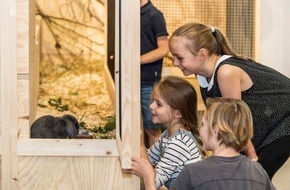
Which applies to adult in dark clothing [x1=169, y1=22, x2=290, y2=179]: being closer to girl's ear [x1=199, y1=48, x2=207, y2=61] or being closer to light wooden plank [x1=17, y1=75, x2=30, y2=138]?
girl's ear [x1=199, y1=48, x2=207, y2=61]

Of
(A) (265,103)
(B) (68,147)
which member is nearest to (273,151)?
(A) (265,103)

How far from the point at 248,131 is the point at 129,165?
0.46m

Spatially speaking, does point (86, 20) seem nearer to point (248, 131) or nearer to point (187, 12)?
point (187, 12)

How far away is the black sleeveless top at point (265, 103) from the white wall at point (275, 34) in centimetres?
154

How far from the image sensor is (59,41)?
741cm

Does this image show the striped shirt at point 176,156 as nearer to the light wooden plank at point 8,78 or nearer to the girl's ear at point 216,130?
the girl's ear at point 216,130

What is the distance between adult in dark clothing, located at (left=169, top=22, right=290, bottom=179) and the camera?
2373 mm

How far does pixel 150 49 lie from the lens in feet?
12.5

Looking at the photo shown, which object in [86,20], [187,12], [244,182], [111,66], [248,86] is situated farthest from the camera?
[86,20]

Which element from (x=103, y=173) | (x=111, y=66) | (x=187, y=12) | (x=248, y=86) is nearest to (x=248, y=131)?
(x=248, y=86)

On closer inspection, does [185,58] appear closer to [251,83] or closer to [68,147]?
[251,83]

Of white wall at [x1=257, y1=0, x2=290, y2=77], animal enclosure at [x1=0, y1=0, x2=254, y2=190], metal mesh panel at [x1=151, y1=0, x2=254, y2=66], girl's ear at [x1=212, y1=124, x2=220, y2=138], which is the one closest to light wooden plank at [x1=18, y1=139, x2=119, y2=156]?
animal enclosure at [x1=0, y1=0, x2=254, y2=190]

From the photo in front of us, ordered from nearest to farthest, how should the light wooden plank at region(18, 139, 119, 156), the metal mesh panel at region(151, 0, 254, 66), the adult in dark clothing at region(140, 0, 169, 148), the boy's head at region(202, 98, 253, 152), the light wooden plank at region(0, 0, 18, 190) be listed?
the boy's head at region(202, 98, 253, 152) < the light wooden plank at region(0, 0, 18, 190) < the light wooden plank at region(18, 139, 119, 156) < the adult in dark clothing at region(140, 0, 169, 148) < the metal mesh panel at region(151, 0, 254, 66)

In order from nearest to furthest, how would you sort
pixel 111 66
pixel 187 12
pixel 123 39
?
pixel 123 39, pixel 187 12, pixel 111 66
